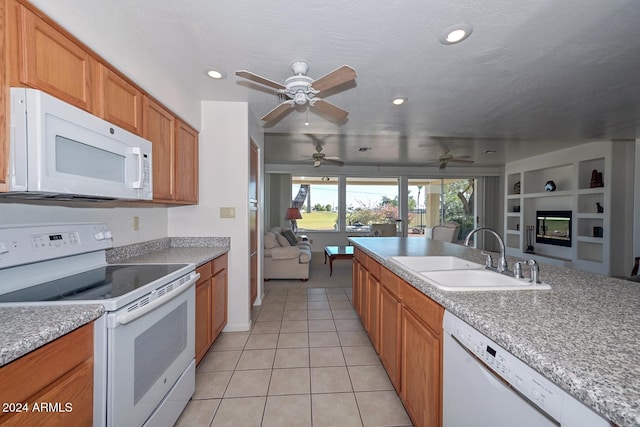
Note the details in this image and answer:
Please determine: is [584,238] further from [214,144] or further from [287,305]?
[214,144]

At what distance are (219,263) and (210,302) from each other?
0.37 meters

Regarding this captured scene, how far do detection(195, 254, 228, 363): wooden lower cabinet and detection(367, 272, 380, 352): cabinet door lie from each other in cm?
136

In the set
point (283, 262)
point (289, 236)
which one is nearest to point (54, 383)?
point (283, 262)

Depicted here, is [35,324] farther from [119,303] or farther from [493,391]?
[493,391]

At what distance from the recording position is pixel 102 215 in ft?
5.99

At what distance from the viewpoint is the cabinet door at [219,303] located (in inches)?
87.8

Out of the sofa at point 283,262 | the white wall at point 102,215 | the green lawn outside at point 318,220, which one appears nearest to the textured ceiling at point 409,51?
the white wall at point 102,215

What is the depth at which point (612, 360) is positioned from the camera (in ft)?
2.06

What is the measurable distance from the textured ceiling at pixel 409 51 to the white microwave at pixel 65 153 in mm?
455

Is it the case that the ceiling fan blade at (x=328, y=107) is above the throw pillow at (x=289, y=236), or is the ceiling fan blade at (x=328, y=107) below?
above

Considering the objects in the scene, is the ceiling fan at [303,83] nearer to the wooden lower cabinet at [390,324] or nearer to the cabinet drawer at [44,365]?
the wooden lower cabinet at [390,324]

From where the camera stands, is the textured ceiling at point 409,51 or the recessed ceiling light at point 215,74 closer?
the textured ceiling at point 409,51

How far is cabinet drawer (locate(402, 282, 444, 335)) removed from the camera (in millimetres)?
1155

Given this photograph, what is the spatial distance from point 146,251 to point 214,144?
122 centimetres
